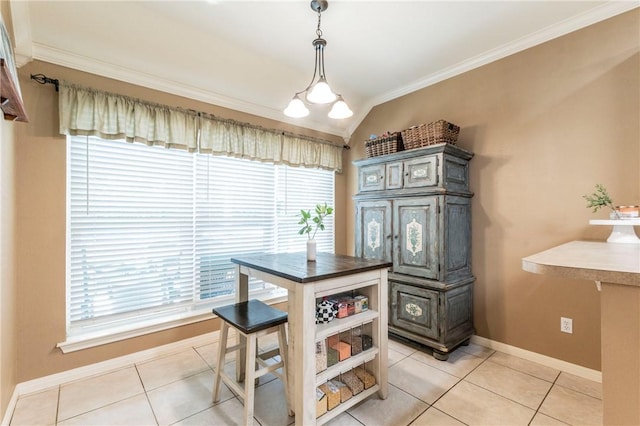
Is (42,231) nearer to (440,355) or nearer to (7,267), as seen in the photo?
(7,267)

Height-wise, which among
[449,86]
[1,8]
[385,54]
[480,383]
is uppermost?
[385,54]

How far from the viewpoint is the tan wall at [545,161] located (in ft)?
6.80

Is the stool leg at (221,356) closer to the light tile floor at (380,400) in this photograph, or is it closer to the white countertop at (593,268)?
the light tile floor at (380,400)

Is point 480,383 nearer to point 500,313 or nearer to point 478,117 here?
point 500,313

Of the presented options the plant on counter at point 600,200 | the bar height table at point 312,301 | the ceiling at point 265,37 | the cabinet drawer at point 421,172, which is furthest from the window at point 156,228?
the plant on counter at point 600,200

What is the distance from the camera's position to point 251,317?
5.86ft

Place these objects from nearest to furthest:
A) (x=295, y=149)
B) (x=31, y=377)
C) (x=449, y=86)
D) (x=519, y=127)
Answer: (x=31, y=377)
(x=519, y=127)
(x=449, y=86)
(x=295, y=149)

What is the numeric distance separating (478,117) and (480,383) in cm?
237

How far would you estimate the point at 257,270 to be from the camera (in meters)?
1.90

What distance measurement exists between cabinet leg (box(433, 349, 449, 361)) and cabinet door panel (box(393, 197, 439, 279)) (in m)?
0.65

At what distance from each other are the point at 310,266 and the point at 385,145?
5.67ft

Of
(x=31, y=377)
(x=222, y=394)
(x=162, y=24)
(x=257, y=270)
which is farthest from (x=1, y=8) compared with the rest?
(x=222, y=394)

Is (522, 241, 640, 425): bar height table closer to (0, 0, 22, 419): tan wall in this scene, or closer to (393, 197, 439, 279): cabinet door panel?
(393, 197, 439, 279): cabinet door panel

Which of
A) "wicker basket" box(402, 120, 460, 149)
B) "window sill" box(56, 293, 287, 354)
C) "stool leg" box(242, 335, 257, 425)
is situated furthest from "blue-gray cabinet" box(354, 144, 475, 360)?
"window sill" box(56, 293, 287, 354)
